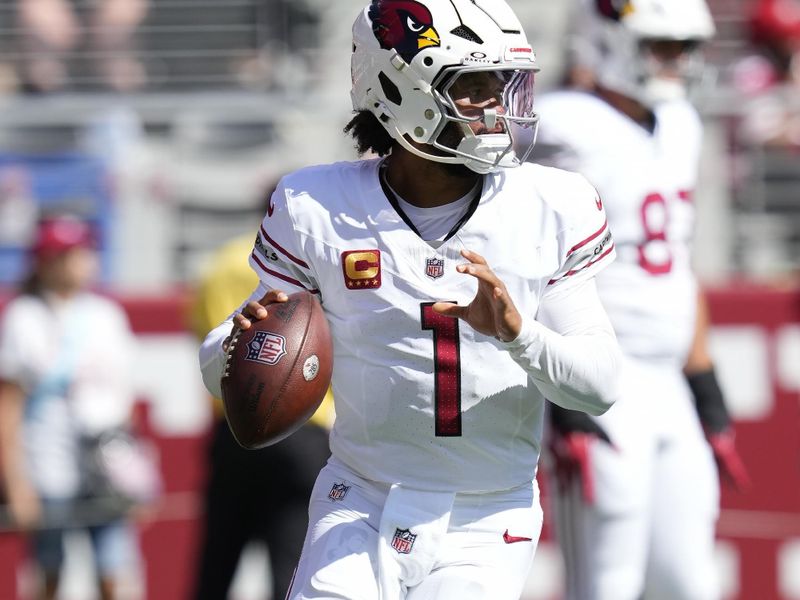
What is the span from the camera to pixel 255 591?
651 centimetres

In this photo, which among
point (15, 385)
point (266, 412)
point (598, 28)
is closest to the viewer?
point (266, 412)

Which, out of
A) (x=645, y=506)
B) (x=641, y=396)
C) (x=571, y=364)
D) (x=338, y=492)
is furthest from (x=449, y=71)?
(x=645, y=506)

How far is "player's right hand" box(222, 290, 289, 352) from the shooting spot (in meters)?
3.02

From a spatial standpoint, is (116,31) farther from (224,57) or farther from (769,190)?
(769,190)

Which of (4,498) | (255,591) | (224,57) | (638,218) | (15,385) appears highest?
(638,218)

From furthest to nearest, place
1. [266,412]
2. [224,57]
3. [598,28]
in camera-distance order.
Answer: [224,57] < [598,28] < [266,412]

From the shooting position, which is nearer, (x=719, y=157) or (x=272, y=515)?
(x=272, y=515)

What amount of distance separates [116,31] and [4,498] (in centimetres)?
284

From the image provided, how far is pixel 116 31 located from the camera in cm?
795

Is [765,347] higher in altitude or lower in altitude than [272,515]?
lower

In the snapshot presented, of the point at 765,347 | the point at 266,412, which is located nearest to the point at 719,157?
the point at 765,347

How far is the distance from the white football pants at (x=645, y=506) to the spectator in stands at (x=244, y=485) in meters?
0.86

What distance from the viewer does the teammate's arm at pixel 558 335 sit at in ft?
9.24

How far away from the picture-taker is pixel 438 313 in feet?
9.65
